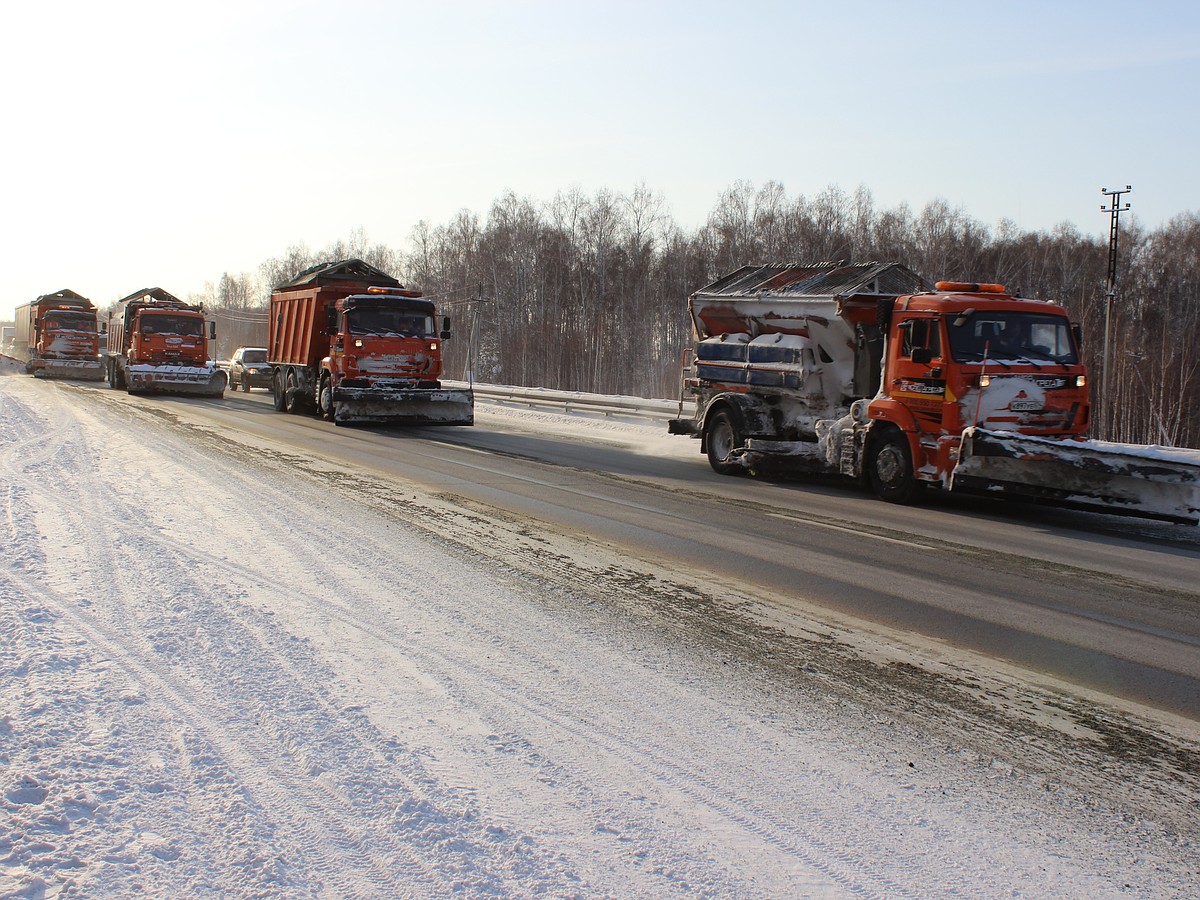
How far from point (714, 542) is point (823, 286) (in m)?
6.60

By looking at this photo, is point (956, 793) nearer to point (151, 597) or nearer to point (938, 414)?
point (151, 597)

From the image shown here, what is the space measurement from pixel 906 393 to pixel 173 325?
28.4 m

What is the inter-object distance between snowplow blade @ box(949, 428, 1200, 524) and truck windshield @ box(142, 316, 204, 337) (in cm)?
2916

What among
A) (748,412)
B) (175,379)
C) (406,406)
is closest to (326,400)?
(406,406)

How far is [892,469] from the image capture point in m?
12.6

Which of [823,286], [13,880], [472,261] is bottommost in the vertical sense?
[13,880]

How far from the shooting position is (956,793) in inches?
153

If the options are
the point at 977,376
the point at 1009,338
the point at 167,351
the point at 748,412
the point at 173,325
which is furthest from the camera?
the point at 173,325

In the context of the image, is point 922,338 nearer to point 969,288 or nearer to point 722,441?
point 969,288

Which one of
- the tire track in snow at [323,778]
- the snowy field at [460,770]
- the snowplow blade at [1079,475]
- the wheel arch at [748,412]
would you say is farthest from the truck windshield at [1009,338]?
the tire track in snow at [323,778]

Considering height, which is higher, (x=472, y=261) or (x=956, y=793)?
(x=472, y=261)

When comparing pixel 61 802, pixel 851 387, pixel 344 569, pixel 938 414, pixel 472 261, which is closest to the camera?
pixel 61 802

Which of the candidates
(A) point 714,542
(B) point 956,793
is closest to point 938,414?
(A) point 714,542

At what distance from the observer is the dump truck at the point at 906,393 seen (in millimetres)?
10898
